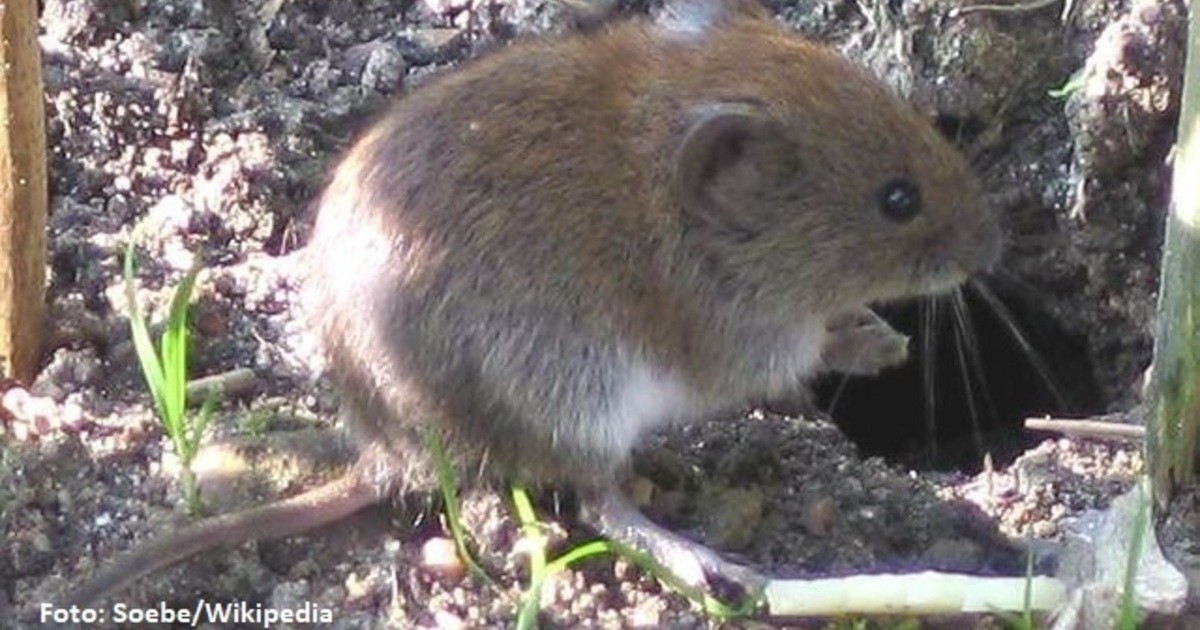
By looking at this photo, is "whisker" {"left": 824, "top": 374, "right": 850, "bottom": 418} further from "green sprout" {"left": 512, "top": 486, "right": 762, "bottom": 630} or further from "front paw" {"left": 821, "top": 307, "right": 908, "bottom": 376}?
"green sprout" {"left": 512, "top": 486, "right": 762, "bottom": 630}

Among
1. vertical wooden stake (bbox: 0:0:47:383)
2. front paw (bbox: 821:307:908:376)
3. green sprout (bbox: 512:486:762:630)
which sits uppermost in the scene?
vertical wooden stake (bbox: 0:0:47:383)

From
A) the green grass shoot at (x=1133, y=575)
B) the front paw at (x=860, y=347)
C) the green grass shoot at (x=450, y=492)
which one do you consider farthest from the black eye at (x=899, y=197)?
the green grass shoot at (x=450, y=492)

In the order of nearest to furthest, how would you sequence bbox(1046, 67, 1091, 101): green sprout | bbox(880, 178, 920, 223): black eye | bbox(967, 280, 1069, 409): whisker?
bbox(880, 178, 920, 223): black eye → bbox(1046, 67, 1091, 101): green sprout → bbox(967, 280, 1069, 409): whisker

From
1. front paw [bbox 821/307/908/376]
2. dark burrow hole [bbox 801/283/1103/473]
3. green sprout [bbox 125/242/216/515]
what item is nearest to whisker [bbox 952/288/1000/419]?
dark burrow hole [bbox 801/283/1103/473]

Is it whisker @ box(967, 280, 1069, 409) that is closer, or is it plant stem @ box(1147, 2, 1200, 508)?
plant stem @ box(1147, 2, 1200, 508)

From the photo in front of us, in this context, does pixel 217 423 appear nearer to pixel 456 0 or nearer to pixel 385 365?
pixel 385 365

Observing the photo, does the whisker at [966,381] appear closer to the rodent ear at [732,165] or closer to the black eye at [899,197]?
the black eye at [899,197]
